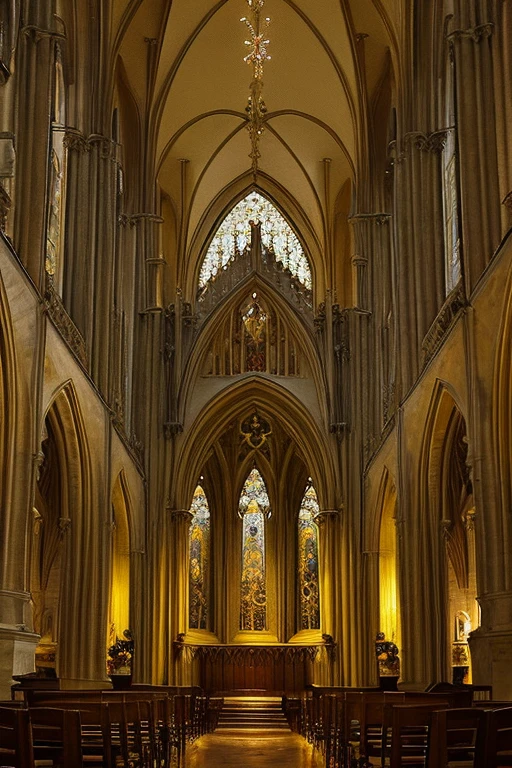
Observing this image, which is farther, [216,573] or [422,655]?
[216,573]

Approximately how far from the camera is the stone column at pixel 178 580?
Answer: 2920 centimetres

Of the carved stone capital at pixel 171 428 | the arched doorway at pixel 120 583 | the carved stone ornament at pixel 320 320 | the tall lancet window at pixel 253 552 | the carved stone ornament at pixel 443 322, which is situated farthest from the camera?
the tall lancet window at pixel 253 552

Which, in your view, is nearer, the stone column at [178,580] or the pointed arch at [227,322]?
the stone column at [178,580]

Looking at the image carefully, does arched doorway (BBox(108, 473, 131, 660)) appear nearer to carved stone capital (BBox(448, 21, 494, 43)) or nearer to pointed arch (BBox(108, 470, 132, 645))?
pointed arch (BBox(108, 470, 132, 645))

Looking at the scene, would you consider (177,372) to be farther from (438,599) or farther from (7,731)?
(7,731)

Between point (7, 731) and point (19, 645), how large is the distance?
30.9 feet

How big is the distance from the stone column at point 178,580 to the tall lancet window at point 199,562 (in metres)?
3.78

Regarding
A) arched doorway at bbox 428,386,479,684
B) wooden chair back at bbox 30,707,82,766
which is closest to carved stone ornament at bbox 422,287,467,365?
arched doorway at bbox 428,386,479,684

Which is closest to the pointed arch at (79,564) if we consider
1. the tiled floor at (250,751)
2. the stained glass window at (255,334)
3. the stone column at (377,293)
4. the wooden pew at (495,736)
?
the tiled floor at (250,751)

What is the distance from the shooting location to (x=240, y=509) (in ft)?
116

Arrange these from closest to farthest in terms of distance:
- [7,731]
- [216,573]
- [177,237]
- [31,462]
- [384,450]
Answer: [7,731] < [31,462] < [384,450] < [177,237] < [216,573]

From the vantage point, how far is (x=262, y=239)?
3350cm

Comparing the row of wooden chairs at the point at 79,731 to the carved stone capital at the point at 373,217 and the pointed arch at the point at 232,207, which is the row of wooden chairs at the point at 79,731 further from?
the pointed arch at the point at 232,207

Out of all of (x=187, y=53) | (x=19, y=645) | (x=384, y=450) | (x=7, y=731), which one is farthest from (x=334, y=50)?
(x=7, y=731)
